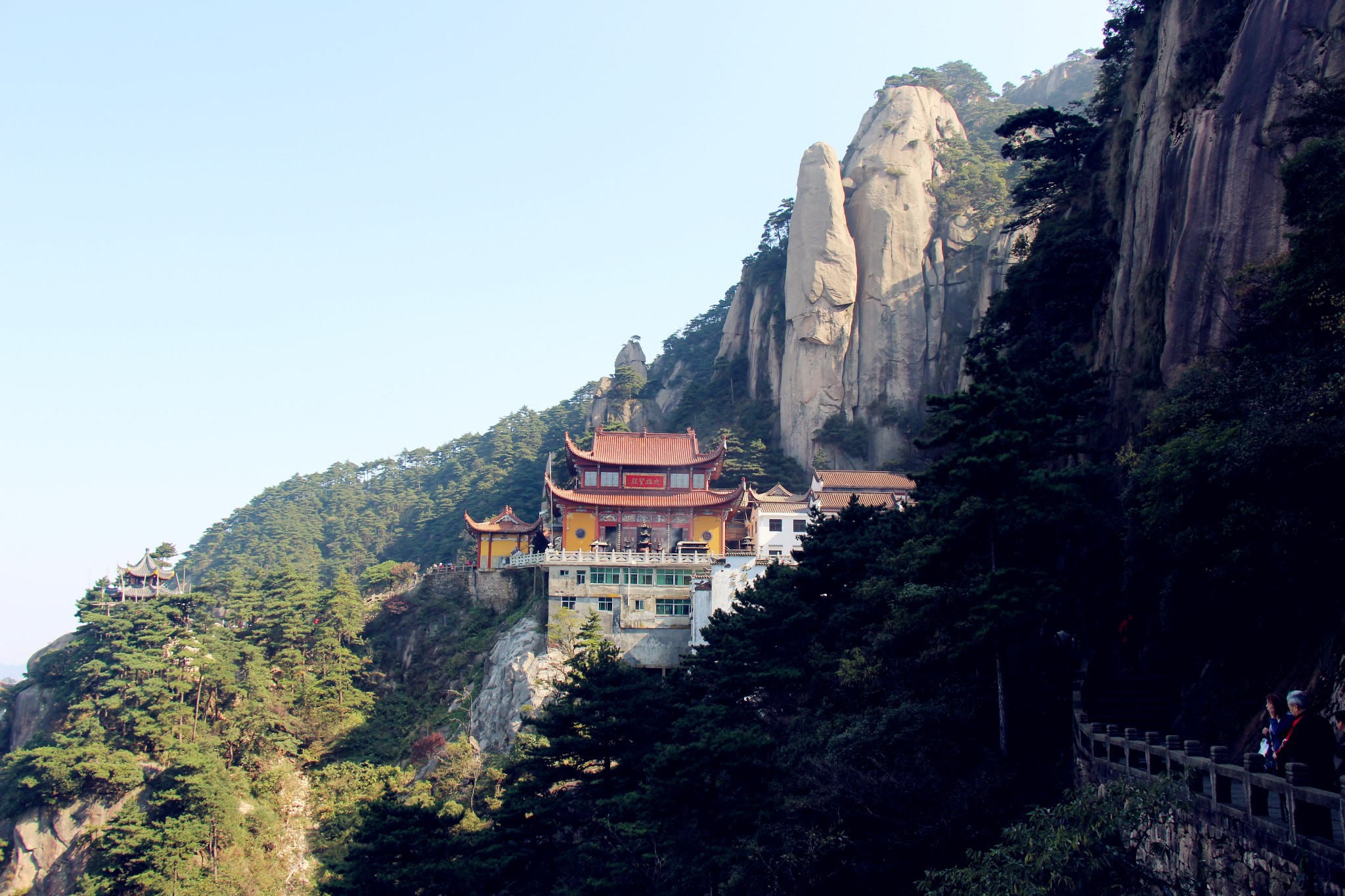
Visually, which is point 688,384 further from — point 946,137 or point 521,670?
point 521,670

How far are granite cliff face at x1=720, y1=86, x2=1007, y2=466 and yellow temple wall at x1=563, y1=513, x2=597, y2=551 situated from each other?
14.9 m

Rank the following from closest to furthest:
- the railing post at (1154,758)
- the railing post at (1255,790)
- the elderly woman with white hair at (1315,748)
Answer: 1. the elderly woman with white hair at (1315,748)
2. the railing post at (1255,790)
3. the railing post at (1154,758)

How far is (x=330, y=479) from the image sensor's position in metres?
88.8

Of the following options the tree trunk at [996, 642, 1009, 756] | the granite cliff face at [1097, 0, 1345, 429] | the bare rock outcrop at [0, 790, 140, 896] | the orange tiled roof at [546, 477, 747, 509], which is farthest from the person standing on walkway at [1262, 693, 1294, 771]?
the bare rock outcrop at [0, 790, 140, 896]

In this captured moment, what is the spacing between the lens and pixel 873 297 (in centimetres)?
5319

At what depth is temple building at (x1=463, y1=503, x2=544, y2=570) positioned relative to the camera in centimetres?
4156

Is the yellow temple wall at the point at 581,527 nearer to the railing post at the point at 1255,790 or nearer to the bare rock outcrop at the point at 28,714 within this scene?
the bare rock outcrop at the point at 28,714

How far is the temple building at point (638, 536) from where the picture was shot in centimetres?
3478

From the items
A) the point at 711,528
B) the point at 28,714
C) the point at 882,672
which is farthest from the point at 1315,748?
the point at 28,714

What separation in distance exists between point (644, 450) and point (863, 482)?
30.8 ft

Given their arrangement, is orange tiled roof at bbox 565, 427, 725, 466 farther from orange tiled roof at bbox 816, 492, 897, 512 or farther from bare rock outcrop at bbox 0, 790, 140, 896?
bare rock outcrop at bbox 0, 790, 140, 896

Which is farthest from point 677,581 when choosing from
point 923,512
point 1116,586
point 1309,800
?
point 1309,800

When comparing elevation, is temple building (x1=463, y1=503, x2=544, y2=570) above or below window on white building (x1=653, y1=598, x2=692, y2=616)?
above

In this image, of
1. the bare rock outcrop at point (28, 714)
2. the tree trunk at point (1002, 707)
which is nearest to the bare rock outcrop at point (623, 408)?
the bare rock outcrop at point (28, 714)
